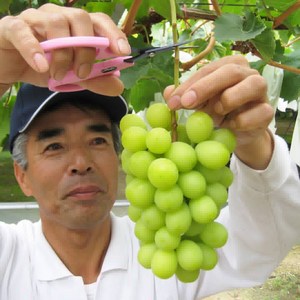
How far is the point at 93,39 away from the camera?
46cm

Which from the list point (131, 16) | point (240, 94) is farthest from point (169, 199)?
point (131, 16)

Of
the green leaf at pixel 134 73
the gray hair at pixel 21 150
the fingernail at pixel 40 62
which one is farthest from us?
the gray hair at pixel 21 150

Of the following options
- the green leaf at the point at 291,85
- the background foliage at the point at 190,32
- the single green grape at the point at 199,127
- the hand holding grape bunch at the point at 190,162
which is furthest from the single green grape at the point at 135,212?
the green leaf at the point at 291,85

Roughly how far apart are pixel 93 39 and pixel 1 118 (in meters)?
0.66

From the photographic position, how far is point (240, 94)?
0.50 m

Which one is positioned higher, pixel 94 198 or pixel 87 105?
pixel 87 105

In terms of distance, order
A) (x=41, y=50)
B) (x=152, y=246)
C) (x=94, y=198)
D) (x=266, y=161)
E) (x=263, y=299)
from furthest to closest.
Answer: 1. (x=263, y=299)
2. (x=94, y=198)
3. (x=266, y=161)
4. (x=152, y=246)
5. (x=41, y=50)

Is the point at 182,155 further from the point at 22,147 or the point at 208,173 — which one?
the point at 22,147

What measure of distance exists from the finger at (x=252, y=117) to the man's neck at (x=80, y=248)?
0.47 meters

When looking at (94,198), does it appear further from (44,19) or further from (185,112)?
(44,19)

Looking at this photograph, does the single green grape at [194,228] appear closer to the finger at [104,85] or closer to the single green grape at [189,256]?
the single green grape at [189,256]

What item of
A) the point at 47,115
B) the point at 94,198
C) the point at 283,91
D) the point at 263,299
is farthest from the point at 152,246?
the point at 263,299

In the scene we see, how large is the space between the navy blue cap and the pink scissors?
30cm

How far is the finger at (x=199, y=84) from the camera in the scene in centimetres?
47
